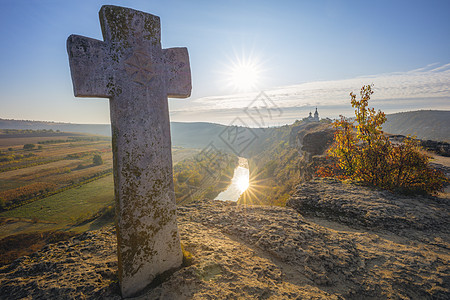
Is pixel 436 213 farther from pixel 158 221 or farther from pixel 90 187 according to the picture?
pixel 90 187

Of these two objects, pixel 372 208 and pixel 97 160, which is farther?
pixel 97 160

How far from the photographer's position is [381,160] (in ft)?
19.0

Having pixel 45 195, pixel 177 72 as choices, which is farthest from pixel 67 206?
pixel 177 72

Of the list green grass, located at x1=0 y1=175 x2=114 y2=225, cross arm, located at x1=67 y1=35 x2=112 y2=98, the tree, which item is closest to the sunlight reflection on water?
green grass, located at x1=0 y1=175 x2=114 y2=225

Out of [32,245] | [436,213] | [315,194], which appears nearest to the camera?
[436,213]

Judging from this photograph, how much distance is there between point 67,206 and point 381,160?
153ft

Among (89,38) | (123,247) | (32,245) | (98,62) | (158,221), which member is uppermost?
(89,38)

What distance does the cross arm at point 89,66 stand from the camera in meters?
2.15

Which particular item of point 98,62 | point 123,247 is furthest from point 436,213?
point 98,62

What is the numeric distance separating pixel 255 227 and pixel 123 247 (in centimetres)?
245

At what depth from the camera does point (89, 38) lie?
222cm

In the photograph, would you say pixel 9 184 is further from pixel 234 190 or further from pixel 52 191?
pixel 234 190

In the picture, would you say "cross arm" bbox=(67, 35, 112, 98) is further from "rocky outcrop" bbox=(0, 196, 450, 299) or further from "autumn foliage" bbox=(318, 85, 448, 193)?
"autumn foliage" bbox=(318, 85, 448, 193)

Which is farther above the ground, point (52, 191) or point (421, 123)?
point (421, 123)
